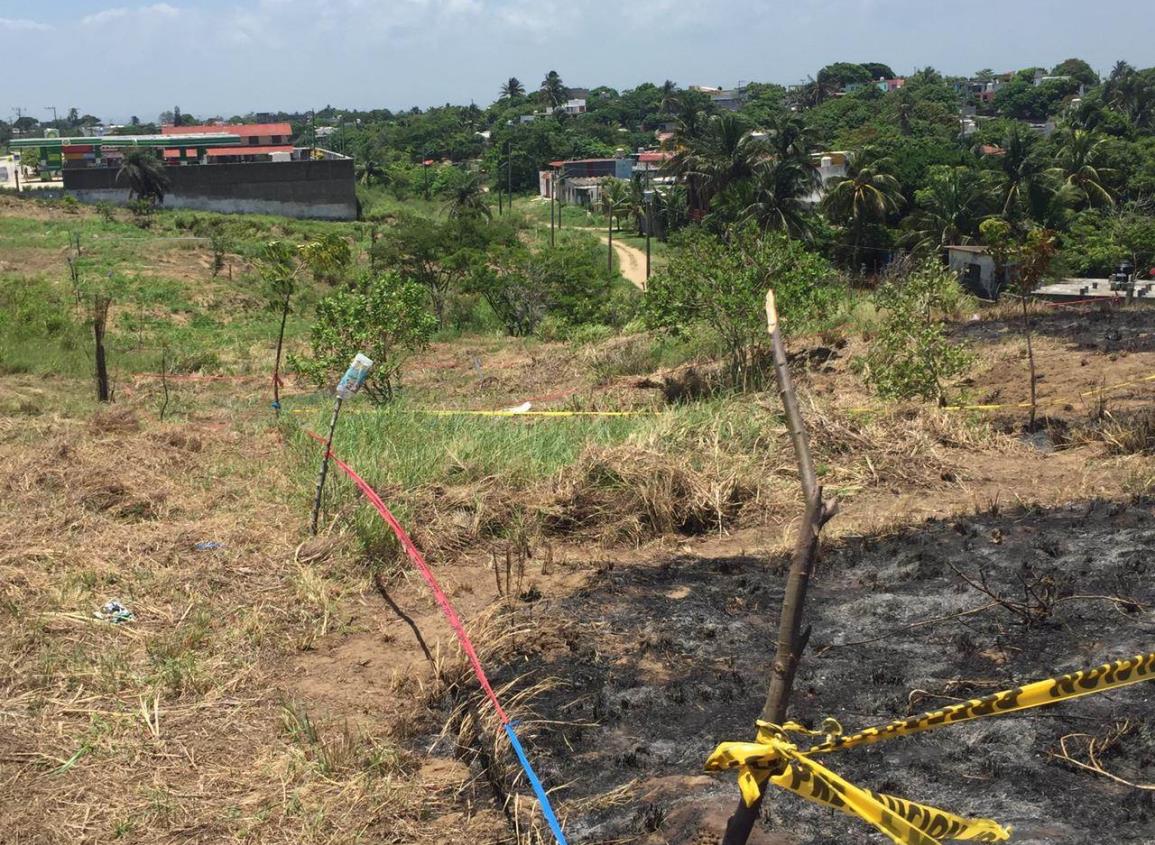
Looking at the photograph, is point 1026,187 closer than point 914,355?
No

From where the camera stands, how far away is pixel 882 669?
5828mm

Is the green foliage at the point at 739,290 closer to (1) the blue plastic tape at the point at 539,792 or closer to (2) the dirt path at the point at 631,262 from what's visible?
(1) the blue plastic tape at the point at 539,792

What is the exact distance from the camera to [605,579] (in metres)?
7.45

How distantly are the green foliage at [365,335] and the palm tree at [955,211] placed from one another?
2507cm

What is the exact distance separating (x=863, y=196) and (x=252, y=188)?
30.0 meters

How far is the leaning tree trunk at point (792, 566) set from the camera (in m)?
2.85

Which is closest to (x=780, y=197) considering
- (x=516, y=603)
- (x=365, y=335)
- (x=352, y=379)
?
(x=365, y=335)

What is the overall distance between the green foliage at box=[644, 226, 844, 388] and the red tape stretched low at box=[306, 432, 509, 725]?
649 centimetres

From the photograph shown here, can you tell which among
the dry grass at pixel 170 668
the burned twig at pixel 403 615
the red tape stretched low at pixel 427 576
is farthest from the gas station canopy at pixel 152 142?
the burned twig at pixel 403 615

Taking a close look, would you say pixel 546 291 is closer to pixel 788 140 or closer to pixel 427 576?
pixel 788 140

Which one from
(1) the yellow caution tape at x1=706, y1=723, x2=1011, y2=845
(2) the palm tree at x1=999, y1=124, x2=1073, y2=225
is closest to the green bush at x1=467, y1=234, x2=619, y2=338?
(2) the palm tree at x1=999, y1=124, x2=1073, y2=225

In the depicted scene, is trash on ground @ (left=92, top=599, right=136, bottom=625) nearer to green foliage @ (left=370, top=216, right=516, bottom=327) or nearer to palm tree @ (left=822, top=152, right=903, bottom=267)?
green foliage @ (left=370, top=216, right=516, bottom=327)

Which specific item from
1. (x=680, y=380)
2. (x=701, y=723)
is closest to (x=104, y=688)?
(x=701, y=723)

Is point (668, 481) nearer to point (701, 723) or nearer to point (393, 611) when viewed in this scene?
point (393, 611)
